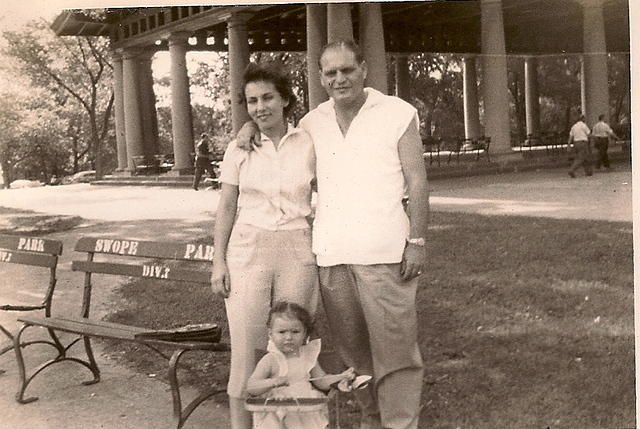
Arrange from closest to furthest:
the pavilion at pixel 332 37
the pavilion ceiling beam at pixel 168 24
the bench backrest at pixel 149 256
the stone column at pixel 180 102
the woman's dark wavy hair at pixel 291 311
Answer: the woman's dark wavy hair at pixel 291 311 < the bench backrest at pixel 149 256 < the pavilion at pixel 332 37 < the pavilion ceiling beam at pixel 168 24 < the stone column at pixel 180 102

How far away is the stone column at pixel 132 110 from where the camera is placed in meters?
4.23

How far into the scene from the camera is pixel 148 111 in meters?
4.98

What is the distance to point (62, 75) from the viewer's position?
3.52 meters

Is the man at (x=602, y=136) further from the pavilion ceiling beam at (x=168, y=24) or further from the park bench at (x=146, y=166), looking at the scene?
the park bench at (x=146, y=166)

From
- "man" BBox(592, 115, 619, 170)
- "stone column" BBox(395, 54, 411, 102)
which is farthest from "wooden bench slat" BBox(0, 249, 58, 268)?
"stone column" BBox(395, 54, 411, 102)

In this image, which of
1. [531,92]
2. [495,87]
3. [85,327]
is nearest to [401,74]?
[531,92]

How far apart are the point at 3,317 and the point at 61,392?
18.6 inches

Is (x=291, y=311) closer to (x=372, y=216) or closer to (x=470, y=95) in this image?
(x=372, y=216)

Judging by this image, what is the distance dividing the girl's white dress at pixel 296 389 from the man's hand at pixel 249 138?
2.07ft

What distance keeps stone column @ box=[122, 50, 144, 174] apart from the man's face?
219 centimetres

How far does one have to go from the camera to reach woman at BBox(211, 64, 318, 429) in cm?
219

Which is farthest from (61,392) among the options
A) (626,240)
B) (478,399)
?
(626,240)

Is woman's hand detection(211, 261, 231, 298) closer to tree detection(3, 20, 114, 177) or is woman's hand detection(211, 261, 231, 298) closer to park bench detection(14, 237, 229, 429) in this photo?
park bench detection(14, 237, 229, 429)

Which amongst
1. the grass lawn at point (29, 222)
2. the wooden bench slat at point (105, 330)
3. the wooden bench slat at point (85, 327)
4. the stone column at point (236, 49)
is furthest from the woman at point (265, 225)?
the stone column at point (236, 49)
